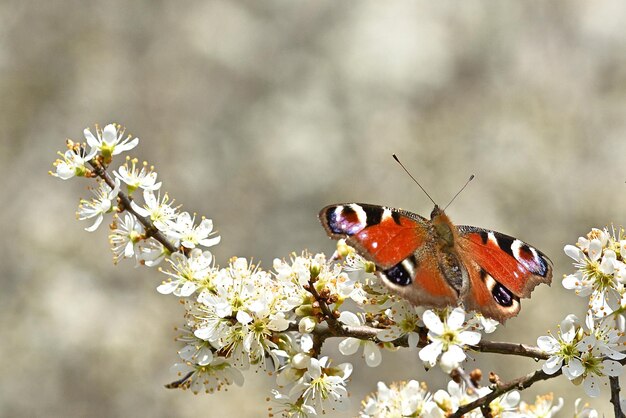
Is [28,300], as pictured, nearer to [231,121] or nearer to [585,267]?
[231,121]

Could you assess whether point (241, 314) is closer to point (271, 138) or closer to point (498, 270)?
point (498, 270)

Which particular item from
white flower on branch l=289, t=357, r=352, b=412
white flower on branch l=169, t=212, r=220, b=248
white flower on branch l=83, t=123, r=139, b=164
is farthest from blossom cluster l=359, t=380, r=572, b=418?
white flower on branch l=83, t=123, r=139, b=164

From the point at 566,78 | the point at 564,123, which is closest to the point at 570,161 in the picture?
the point at 564,123

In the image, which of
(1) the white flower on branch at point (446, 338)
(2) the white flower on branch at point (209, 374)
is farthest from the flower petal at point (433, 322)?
(2) the white flower on branch at point (209, 374)

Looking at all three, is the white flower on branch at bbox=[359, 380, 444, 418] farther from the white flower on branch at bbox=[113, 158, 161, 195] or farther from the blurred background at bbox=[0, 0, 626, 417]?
the blurred background at bbox=[0, 0, 626, 417]

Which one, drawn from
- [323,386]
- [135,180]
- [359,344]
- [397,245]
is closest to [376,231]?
[397,245]
